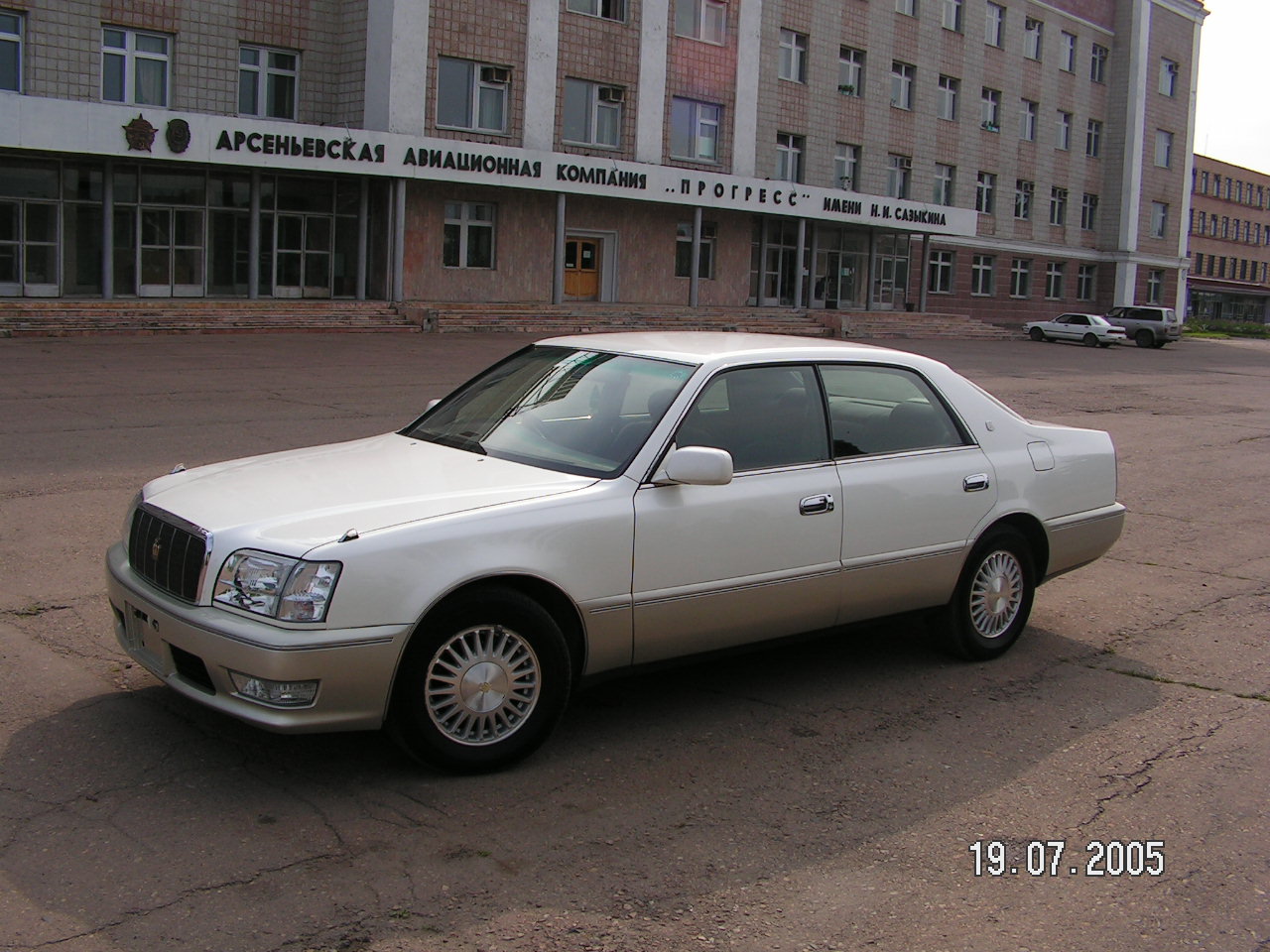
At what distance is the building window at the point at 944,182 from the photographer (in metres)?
50.2

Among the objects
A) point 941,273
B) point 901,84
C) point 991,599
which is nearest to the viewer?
point 991,599

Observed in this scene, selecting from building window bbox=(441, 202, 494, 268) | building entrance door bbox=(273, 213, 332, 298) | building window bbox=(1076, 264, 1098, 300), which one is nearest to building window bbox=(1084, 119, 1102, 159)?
building window bbox=(1076, 264, 1098, 300)

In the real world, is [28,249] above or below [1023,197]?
below

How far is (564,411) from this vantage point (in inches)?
218

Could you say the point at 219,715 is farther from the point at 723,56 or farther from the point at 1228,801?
the point at 723,56

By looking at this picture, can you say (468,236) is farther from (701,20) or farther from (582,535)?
(582,535)

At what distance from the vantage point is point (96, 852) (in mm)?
3852

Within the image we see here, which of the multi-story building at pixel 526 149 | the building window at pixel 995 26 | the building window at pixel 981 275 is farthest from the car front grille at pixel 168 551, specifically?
the building window at pixel 995 26

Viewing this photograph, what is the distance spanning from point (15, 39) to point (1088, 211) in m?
47.9

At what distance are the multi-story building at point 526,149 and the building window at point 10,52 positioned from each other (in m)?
0.05

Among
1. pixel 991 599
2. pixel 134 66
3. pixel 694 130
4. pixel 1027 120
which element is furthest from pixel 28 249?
pixel 1027 120

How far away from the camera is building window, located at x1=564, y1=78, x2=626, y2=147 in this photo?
3612cm

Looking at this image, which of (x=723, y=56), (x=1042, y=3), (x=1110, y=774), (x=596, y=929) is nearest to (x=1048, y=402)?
(x=1110, y=774)
